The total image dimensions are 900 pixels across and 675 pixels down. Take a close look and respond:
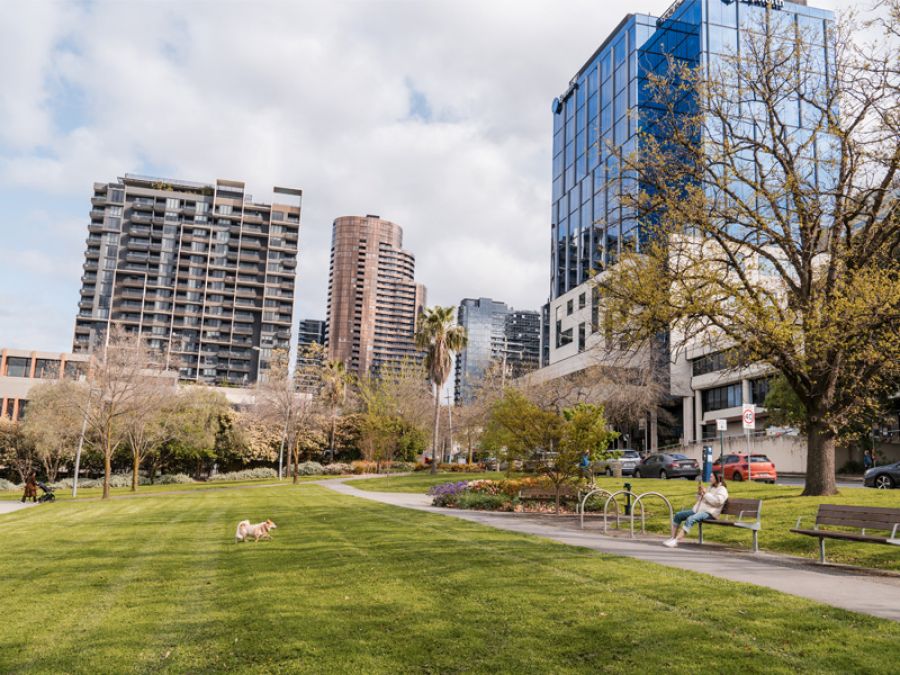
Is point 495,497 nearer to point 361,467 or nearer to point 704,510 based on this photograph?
point 704,510

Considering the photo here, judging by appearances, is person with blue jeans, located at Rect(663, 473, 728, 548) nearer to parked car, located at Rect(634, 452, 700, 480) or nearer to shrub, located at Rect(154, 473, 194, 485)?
parked car, located at Rect(634, 452, 700, 480)

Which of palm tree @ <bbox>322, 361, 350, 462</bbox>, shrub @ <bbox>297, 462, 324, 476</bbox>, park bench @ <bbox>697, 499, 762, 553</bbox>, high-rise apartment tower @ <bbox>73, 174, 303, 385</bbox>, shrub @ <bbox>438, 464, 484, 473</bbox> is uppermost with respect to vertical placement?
high-rise apartment tower @ <bbox>73, 174, 303, 385</bbox>

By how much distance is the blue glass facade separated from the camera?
58969mm

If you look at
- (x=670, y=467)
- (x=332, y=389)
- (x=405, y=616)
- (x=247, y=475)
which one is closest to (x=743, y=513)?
(x=405, y=616)

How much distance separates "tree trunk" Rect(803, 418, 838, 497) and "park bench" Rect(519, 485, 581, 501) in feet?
20.1

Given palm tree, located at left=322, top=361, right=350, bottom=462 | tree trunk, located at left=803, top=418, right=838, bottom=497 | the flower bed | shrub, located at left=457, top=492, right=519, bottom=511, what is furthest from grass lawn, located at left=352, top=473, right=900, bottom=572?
palm tree, located at left=322, top=361, right=350, bottom=462

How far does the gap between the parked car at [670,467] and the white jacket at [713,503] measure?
22.5 metres

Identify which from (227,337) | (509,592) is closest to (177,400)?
(509,592)

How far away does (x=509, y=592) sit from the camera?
785cm

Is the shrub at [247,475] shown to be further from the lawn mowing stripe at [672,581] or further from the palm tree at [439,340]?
the lawn mowing stripe at [672,581]

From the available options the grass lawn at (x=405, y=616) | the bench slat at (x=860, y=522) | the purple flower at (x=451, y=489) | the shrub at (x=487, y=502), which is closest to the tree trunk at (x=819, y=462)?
the bench slat at (x=860, y=522)

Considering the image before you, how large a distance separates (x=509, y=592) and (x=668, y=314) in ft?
37.5

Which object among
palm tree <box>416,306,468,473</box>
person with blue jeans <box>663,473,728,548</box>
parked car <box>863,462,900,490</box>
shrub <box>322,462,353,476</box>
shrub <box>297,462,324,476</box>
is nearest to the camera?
person with blue jeans <box>663,473,728,548</box>

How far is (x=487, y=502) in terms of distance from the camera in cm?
2145
